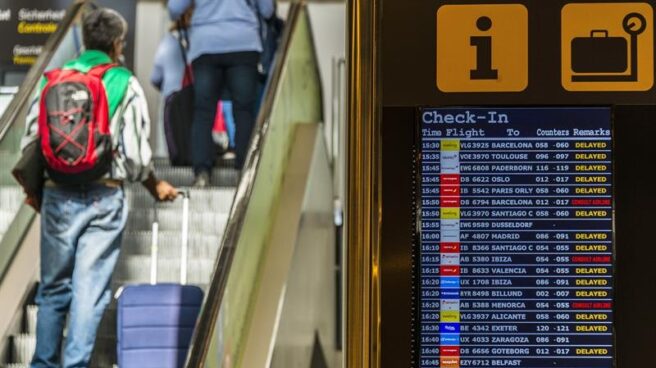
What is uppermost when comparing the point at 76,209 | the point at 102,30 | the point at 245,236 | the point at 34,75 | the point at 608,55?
the point at 102,30

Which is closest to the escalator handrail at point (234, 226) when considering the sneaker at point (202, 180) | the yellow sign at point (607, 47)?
the sneaker at point (202, 180)

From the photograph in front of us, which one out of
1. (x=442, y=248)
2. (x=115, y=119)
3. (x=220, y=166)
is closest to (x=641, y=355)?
(x=442, y=248)

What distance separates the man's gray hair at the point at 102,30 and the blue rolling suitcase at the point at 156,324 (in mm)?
1274

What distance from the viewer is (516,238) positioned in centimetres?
309

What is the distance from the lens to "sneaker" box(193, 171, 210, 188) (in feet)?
28.6

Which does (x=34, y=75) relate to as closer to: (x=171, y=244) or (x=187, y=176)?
(x=171, y=244)

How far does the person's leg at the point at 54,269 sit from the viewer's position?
654cm

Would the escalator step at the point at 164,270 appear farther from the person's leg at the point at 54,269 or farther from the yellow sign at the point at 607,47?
the yellow sign at the point at 607,47

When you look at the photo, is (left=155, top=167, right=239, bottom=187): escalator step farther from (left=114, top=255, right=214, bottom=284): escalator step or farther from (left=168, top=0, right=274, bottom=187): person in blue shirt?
(left=114, top=255, right=214, bottom=284): escalator step

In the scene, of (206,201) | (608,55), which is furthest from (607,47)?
(206,201)

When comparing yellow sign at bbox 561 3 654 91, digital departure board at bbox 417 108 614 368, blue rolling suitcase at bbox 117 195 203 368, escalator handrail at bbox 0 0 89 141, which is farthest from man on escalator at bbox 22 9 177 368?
yellow sign at bbox 561 3 654 91

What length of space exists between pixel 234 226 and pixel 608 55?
11.6 feet

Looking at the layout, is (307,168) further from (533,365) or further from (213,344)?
(533,365)

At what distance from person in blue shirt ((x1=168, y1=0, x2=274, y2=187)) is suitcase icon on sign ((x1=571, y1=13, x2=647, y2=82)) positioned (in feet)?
17.5
